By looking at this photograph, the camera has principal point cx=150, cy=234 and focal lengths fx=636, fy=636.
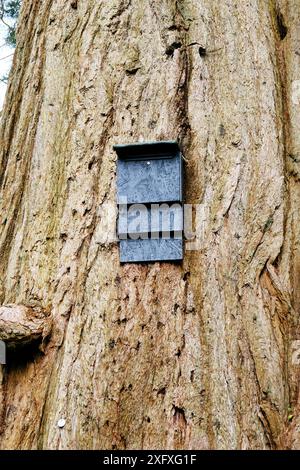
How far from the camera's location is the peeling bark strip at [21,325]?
3611 mm

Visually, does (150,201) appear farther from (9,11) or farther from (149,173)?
(9,11)

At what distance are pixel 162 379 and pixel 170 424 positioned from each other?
9.6 inches

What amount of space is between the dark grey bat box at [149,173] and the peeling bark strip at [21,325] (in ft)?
2.80

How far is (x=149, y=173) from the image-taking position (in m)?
3.88

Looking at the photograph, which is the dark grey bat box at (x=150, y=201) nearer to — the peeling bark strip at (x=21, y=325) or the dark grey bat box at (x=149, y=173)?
the dark grey bat box at (x=149, y=173)

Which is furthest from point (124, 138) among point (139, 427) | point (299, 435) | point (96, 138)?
point (299, 435)

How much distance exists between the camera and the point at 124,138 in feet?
13.4

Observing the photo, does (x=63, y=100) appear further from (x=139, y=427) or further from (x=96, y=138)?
(x=139, y=427)

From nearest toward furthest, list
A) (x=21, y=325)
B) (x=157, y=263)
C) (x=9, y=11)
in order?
(x=21, y=325) → (x=157, y=263) → (x=9, y=11)

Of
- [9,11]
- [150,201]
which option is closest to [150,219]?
[150,201]

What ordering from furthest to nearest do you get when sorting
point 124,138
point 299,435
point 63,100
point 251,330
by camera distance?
point 63,100 < point 124,138 < point 251,330 < point 299,435

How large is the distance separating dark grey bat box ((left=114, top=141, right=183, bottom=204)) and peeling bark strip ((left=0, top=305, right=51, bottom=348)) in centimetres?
85

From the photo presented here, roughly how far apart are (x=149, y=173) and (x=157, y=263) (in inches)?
21.9

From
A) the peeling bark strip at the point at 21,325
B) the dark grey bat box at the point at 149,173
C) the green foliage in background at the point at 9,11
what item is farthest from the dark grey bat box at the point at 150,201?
the green foliage in background at the point at 9,11
